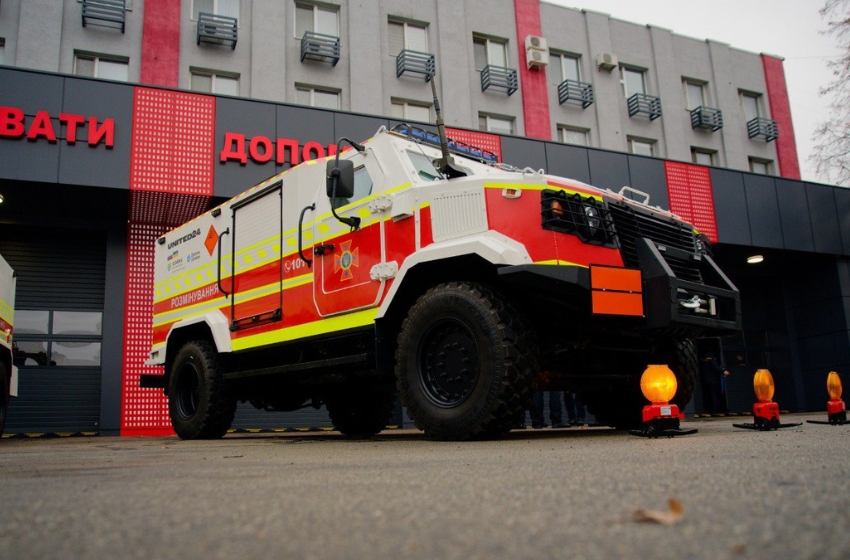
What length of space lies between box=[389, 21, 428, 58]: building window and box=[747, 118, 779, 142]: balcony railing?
11703mm

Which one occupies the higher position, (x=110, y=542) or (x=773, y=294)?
(x=773, y=294)

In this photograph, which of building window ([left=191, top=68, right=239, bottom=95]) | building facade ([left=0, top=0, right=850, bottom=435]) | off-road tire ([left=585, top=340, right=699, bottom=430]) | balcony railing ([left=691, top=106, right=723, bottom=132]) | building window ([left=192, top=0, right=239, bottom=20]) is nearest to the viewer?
off-road tire ([left=585, top=340, right=699, bottom=430])

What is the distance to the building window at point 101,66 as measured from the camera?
52.2ft

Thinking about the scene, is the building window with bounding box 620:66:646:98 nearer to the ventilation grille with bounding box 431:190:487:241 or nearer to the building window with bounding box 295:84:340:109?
Result: the building window with bounding box 295:84:340:109

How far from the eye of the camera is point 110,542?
1.47 m

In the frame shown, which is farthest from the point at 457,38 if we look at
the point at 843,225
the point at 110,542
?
the point at 110,542

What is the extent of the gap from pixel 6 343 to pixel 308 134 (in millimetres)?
6614

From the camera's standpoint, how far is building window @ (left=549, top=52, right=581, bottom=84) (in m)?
20.9

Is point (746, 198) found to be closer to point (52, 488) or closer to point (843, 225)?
point (843, 225)

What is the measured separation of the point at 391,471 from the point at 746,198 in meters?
16.5

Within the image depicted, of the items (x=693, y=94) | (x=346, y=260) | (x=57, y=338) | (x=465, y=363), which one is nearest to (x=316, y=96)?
(x=57, y=338)

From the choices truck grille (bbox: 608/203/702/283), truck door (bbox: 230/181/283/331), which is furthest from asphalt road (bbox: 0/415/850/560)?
truck door (bbox: 230/181/283/331)

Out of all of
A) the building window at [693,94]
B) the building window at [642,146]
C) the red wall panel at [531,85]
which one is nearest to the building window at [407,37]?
the red wall panel at [531,85]

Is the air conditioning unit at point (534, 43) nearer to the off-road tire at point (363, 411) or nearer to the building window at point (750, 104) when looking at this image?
the building window at point (750, 104)
